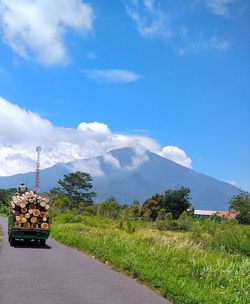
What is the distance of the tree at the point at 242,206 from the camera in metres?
54.6

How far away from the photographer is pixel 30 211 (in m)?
21.9

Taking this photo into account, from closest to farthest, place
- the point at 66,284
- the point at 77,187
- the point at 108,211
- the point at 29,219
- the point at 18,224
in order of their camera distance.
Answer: the point at 66,284
the point at 18,224
the point at 29,219
the point at 108,211
the point at 77,187

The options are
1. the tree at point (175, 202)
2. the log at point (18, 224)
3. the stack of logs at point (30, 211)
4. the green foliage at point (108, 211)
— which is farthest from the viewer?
the tree at point (175, 202)

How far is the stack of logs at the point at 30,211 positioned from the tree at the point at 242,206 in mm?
36139

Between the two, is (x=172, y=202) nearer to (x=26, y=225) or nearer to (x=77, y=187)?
(x=77, y=187)

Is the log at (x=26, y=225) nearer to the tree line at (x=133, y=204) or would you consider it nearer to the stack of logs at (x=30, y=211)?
the stack of logs at (x=30, y=211)

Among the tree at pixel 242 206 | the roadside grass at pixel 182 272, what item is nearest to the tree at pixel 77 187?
the tree at pixel 242 206

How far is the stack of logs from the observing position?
21578 millimetres

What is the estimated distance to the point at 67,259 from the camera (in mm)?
15883

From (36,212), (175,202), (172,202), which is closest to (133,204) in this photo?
(172,202)

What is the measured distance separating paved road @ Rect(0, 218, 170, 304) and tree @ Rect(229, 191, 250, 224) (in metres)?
42.0

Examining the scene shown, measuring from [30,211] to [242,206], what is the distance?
4143 cm

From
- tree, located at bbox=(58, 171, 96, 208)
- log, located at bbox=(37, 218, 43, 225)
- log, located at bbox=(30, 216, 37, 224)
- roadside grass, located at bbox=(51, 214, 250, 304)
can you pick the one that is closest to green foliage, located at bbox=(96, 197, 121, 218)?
tree, located at bbox=(58, 171, 96, 208)

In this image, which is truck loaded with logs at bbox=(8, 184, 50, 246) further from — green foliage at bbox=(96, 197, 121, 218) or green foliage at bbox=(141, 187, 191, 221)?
green foliage at bbox=(141, 187, 191, 221)
